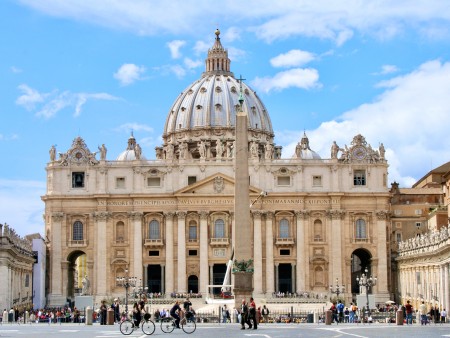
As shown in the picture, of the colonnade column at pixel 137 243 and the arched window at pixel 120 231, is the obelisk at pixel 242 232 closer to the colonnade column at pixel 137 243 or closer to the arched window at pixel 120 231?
the colonnade column at pixel 137 243

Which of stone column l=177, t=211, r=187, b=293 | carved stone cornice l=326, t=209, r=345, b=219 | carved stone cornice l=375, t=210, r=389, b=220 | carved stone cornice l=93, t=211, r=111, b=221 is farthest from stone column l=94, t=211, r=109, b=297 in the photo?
carved stone cornice l=375, t=210, r=389, b=220

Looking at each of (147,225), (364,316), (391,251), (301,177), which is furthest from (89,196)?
(364,316)

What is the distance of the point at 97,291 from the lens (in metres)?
103

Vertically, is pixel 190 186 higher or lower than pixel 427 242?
higher

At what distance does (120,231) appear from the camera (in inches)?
4136

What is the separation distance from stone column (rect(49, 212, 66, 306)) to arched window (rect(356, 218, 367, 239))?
30.6m

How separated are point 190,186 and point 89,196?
34.8ft

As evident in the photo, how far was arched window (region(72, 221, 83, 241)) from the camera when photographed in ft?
344

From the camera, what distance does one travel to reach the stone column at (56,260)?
102 meters

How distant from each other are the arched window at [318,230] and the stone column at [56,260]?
2619cm

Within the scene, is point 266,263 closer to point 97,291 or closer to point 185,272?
point 185,272

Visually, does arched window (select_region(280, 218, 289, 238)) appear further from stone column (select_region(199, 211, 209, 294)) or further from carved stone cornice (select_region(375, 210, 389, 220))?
carved stone cornice (select_region(375, 210, 389, 220))

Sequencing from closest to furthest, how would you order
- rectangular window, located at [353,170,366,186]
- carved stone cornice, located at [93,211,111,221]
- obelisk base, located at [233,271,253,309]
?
obelisk base, located at [233,271,253,309]
carved stone cornice, located at [93,211,111,221]
rectangular window, located at [353,170,366,186]

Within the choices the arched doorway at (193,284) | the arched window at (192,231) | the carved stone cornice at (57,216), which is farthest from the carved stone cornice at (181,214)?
the carved stone cornice at (57,216)
